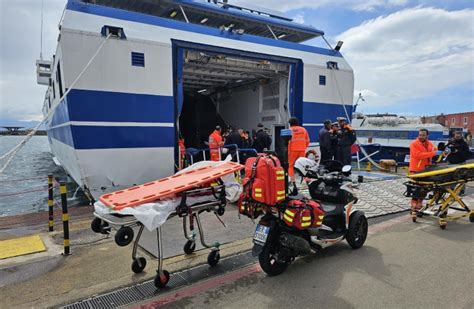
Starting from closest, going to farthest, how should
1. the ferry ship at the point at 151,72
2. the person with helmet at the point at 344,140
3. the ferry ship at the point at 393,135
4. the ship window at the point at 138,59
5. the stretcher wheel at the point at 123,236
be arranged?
the stretcher wheel at the point at 123,236 < the ferry ship at the point at 151,72 < the ship window at the point at 138,59 < the person with helmet at the point at 344,140 < the ferry ship at the point at 393,135

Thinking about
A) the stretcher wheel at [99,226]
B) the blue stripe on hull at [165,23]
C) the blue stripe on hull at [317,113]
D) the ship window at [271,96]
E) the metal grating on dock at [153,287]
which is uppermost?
the blue stripe on hull at [165,23]

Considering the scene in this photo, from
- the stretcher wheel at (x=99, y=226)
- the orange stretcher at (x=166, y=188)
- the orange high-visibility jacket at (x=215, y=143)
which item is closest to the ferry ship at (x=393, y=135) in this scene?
the orange high-visibility jacket at (x=215, y=143)

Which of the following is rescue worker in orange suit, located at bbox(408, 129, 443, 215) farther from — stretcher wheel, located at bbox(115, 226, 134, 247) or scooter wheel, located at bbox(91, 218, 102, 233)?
scooter wheel, located at bbox(91, 218, 102, 233)

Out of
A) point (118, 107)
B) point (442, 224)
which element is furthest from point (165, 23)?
point (442, 224)

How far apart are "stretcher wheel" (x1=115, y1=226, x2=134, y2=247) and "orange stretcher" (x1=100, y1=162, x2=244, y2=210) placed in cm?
20

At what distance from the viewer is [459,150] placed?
22.1ft

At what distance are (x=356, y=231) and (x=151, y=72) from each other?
503 cm

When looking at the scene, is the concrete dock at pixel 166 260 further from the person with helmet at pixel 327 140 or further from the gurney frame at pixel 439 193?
the person with helmet at pixel 327 140

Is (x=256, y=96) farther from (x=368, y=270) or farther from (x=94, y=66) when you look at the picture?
(x=368, y=270)

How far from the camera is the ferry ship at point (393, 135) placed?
16680 millimetres

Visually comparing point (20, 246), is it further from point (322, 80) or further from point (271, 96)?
point (271, 96)

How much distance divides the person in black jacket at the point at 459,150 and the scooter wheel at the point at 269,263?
17.2 feet

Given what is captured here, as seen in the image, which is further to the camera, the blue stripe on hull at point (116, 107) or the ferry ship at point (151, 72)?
the ferry ship at point (151, 72)

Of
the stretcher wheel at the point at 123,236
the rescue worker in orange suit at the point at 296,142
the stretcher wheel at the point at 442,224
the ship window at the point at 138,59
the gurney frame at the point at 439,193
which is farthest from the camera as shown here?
the rescue worker in orange suit at the point at 296,142
